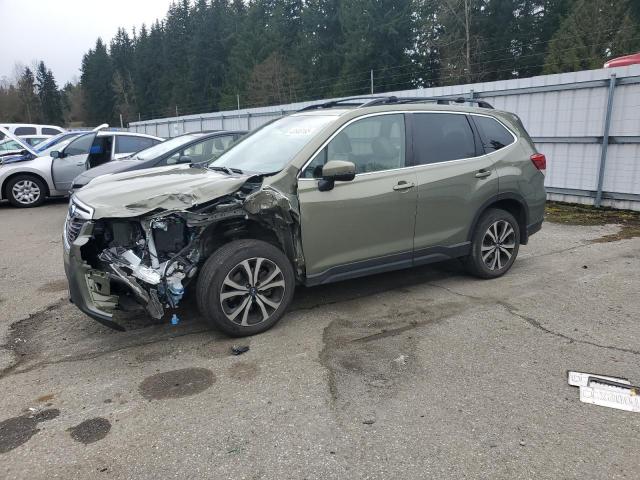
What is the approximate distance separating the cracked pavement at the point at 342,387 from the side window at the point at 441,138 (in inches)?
54.6

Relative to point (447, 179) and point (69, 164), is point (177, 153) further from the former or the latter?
point (447, 179)

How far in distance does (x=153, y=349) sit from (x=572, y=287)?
13.6ft

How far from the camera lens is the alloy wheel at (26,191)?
448 inches

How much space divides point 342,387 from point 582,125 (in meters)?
8.00

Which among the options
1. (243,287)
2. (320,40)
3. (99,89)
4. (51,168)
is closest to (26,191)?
(51,168)

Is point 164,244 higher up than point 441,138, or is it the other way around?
point 441,138

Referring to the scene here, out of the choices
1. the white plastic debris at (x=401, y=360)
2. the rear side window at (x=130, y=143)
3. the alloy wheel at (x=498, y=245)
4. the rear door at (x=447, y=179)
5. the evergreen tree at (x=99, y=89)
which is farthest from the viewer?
the evergreen tree at (x=99, y=89)

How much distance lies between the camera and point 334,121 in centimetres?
450

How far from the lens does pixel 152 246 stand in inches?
153

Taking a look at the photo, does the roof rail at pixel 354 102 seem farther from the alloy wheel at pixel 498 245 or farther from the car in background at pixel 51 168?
the car in background at pixel 51 168

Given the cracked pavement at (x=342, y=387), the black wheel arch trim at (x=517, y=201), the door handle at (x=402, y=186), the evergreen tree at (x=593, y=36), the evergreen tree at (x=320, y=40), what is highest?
the evergreen tree at (x=320, y=40)

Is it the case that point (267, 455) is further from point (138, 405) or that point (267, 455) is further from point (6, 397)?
point (6, 397)

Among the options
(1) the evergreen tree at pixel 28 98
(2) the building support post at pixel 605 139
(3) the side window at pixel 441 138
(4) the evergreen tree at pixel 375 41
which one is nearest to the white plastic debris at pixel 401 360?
(3) the side window at pixel 441 138

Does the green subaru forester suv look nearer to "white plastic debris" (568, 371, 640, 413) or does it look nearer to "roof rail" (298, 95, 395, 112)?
"roof rail" (298, 95, 395, 112)
